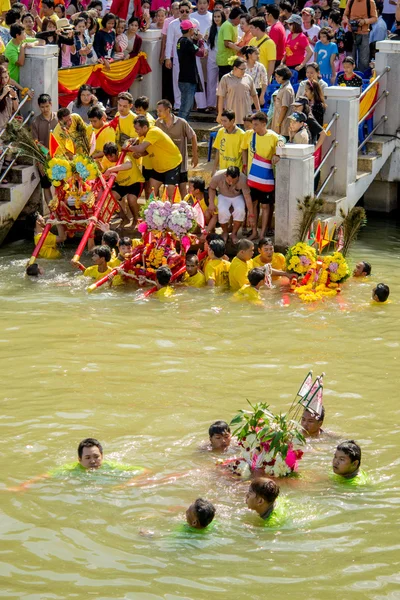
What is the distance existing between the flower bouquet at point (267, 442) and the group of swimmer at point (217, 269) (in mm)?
5020

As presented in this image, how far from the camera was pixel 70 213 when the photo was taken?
1742 cm

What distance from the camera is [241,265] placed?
52.2 ft

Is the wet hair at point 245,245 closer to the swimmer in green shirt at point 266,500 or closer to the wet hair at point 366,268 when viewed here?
the wet hair at point 366,268

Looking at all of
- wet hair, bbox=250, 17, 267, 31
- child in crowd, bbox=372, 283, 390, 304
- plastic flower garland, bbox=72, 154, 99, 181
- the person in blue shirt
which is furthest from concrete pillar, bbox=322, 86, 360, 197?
plastic flower garland, bbox=72, 154, 99, 181

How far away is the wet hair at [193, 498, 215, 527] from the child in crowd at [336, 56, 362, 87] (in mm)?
10991

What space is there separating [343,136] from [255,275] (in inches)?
148

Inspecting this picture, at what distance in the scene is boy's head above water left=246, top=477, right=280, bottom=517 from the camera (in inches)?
392

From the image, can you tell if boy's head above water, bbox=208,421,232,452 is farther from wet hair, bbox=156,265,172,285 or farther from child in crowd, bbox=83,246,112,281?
child in crowd, bbox=83,246,112,281

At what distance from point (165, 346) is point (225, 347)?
0.71m

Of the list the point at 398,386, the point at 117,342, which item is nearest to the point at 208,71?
the point at 117,342

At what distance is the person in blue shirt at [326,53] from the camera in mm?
19875

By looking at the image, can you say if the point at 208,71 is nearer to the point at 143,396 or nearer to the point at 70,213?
the point at 70,213

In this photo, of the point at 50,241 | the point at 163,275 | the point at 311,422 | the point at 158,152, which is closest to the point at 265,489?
the point at 311,422

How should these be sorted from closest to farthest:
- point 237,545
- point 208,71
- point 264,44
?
point 237,545
point 264,44
point 208,71
